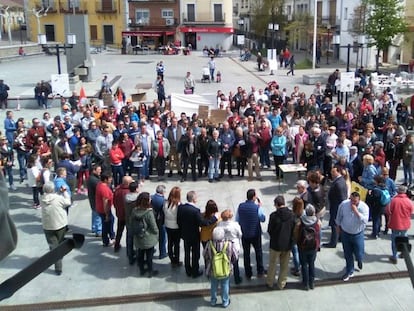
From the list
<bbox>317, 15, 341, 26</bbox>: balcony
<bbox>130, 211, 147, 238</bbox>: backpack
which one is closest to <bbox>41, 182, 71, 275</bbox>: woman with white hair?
<bbox>130, 211, 147, 238</bbox>: backpack

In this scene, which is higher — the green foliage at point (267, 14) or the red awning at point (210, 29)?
the green foliage at point (267, 14)

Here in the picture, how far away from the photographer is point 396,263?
28.1 feet

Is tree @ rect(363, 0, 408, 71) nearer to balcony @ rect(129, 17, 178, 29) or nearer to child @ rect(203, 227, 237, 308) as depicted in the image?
child @ rect(203, 227, 237, 308)

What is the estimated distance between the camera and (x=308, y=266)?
7730 mm

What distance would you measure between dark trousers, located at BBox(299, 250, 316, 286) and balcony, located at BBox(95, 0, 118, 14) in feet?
195

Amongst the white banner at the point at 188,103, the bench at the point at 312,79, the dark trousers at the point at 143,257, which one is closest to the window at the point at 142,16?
the bench at the point at 312,79

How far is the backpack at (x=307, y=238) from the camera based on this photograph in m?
7.45

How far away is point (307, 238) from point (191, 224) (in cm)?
183

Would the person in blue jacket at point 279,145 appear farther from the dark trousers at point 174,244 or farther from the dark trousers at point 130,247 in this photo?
the dark trousers at point 130,247

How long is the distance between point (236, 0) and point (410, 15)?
170 ft

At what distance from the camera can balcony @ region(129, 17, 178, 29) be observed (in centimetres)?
6216

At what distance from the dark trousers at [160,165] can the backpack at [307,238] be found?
251 inches

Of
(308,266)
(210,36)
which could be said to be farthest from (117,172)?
(210,36)

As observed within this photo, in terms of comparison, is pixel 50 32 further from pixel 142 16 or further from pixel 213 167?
pixel 213 167
